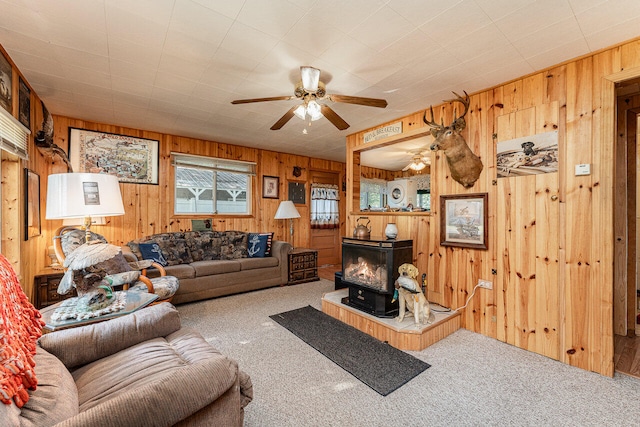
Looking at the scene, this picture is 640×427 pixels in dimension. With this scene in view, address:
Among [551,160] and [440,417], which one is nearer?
[440,417]

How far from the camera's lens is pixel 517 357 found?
7.90 ft

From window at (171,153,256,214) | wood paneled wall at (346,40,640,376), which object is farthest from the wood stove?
window at (171,153,256,214)

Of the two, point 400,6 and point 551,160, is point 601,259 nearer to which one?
point 551,160

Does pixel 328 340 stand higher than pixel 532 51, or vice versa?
pixel 532 51

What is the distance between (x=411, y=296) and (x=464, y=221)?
1.04 meters

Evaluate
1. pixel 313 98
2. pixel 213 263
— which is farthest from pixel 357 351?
pixel 213 263

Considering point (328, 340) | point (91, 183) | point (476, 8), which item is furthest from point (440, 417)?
point (91, 183)

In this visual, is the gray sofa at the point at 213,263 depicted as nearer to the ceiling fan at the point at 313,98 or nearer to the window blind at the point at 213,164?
the window blind at the point at 213,164

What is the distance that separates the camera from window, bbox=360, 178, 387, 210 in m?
6.74

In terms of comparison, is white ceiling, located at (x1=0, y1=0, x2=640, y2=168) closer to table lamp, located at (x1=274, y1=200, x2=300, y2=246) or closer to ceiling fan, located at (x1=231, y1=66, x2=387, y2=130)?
ceiling fan, located at (x1=231, y1=66, x2=387, y2=130)

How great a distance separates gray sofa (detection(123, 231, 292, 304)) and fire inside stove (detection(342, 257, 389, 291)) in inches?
66.9

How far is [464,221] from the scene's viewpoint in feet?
9.77

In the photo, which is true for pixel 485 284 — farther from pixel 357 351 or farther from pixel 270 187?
pixel 270 187

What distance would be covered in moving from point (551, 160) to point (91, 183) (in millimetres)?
3806
